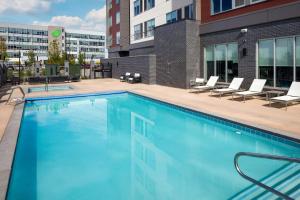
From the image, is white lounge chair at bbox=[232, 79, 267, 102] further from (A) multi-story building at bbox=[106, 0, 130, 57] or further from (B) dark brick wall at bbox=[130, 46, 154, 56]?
(A) multi-story building at bbox=[106, 0, 130, 57]

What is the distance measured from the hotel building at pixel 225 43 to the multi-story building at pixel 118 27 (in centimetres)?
851

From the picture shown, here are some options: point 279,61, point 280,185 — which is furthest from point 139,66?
point 280,185

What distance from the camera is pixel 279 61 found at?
13867 mm

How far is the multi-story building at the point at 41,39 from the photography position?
99375mm

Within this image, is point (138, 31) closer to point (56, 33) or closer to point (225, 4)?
point (225, 4)

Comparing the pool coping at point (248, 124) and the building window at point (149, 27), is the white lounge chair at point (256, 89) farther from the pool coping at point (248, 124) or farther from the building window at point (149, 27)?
the building window at point (149, 27)

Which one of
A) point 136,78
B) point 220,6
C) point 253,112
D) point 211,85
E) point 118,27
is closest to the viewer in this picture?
point 253,112

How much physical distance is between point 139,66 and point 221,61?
10.2m

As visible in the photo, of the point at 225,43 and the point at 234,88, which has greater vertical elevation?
the point at 225,43

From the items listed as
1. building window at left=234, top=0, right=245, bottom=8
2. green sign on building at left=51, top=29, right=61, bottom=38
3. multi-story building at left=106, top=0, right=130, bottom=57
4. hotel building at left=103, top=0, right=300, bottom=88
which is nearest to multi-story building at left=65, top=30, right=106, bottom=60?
green sign on building at left=51, top=29, right=61, bottom=38

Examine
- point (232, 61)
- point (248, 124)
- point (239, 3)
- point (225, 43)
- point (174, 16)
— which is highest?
point (174, 16)

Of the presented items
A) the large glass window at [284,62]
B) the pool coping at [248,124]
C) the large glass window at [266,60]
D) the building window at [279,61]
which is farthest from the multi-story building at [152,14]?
the pool coping at [248,124]

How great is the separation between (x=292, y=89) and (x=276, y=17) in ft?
13.0

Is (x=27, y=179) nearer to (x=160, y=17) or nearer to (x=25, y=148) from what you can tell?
(x=25, y=148)
